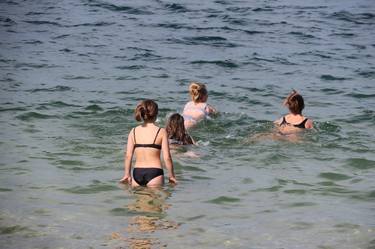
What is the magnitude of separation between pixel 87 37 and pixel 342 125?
12.3m

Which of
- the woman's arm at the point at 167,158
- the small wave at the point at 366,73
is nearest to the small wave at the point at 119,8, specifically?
the small wave at the point at 366,73

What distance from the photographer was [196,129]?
14.5m

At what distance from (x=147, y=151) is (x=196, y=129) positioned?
4.39 m

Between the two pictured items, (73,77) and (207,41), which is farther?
(207,41)

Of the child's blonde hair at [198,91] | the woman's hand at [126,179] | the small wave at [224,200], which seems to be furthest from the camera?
the child's blonde hair at [198,91]

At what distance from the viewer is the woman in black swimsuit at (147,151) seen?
10.1 meters

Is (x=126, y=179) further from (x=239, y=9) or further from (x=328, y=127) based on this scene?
(x=239, y=9)

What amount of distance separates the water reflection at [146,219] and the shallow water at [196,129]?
1.0 inches

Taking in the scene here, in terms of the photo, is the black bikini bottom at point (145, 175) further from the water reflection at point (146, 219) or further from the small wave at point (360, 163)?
the small wave at point (360, 163)

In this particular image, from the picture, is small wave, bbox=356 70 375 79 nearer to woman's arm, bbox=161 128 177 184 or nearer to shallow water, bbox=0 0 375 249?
shallow water, bbox=0 0 375 249

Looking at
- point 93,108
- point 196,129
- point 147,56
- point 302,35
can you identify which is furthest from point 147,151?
point 302,35

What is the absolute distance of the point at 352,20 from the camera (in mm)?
29422

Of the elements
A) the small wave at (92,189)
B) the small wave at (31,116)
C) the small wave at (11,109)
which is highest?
the small wave at (11,109)

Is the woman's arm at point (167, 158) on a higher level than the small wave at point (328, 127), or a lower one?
higher
